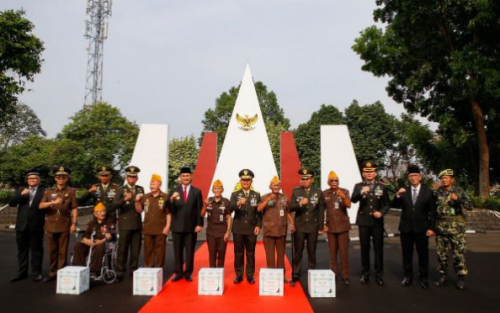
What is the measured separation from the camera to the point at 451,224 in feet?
17.0

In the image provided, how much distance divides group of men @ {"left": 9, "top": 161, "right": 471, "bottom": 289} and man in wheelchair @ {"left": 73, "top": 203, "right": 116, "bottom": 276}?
0.5 inches

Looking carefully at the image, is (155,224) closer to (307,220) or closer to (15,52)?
(307,220)

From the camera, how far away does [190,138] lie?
38656 millimetres

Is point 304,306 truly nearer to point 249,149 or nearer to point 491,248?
point 491,248

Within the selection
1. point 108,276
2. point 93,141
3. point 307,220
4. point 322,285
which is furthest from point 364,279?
point 93,141

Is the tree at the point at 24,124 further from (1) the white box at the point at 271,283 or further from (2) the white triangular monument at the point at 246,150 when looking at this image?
(1) the white box at the point at 271,283

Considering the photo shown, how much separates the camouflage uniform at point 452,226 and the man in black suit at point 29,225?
19.7ft

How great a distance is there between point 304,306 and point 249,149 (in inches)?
413

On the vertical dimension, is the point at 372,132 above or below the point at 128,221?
above

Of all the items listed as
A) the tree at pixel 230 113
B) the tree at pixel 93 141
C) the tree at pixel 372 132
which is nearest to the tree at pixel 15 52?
the tree at pixel 93 141

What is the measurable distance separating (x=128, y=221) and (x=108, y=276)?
0.84m

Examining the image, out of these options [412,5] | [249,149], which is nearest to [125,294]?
[249,149]

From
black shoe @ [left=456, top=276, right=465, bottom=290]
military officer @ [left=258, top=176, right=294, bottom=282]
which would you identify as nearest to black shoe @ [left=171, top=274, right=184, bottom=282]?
military officer @ [left=258, top=176, right=294, bottom=282]

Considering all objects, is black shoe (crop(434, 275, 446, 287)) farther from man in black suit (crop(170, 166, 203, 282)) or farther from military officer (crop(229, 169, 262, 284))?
man in black suit (crop(170, 166, 203, 282))
